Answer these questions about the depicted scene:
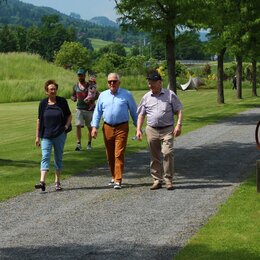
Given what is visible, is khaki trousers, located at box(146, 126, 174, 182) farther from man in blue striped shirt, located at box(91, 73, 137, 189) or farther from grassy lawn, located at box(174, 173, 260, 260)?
grassy lawn, located at box(174, 173, 260, 260)

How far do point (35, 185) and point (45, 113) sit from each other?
122cm

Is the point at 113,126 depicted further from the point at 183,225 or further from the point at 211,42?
the point at 211,42

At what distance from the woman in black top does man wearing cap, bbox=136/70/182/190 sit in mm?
1286

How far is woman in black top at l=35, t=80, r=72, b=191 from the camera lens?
996 cm

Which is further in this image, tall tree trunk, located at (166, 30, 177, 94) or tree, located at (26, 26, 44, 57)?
Answer: tree, located at (26, 26, 44, 57)

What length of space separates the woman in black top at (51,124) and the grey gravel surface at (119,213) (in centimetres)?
47

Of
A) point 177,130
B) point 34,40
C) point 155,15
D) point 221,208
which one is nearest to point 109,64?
point 34,40

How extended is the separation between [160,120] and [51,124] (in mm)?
1826

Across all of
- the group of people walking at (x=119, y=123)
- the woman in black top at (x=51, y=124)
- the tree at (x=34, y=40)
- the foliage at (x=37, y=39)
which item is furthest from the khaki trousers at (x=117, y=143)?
the tree at (x=34, y=40)

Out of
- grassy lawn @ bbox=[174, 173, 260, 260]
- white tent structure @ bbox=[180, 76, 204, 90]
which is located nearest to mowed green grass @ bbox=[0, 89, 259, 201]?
grassy lawn @ bbox=[174, 173, 260, 260]

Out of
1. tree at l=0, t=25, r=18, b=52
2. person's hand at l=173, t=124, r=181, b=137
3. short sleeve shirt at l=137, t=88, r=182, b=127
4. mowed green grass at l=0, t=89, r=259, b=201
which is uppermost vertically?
tree at l=0, t=25, r=18, b=52

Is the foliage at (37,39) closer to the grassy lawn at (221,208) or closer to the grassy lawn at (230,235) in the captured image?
the grassy lawn at (221,208)

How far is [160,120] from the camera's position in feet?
32.4

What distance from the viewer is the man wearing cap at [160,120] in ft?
32.3
